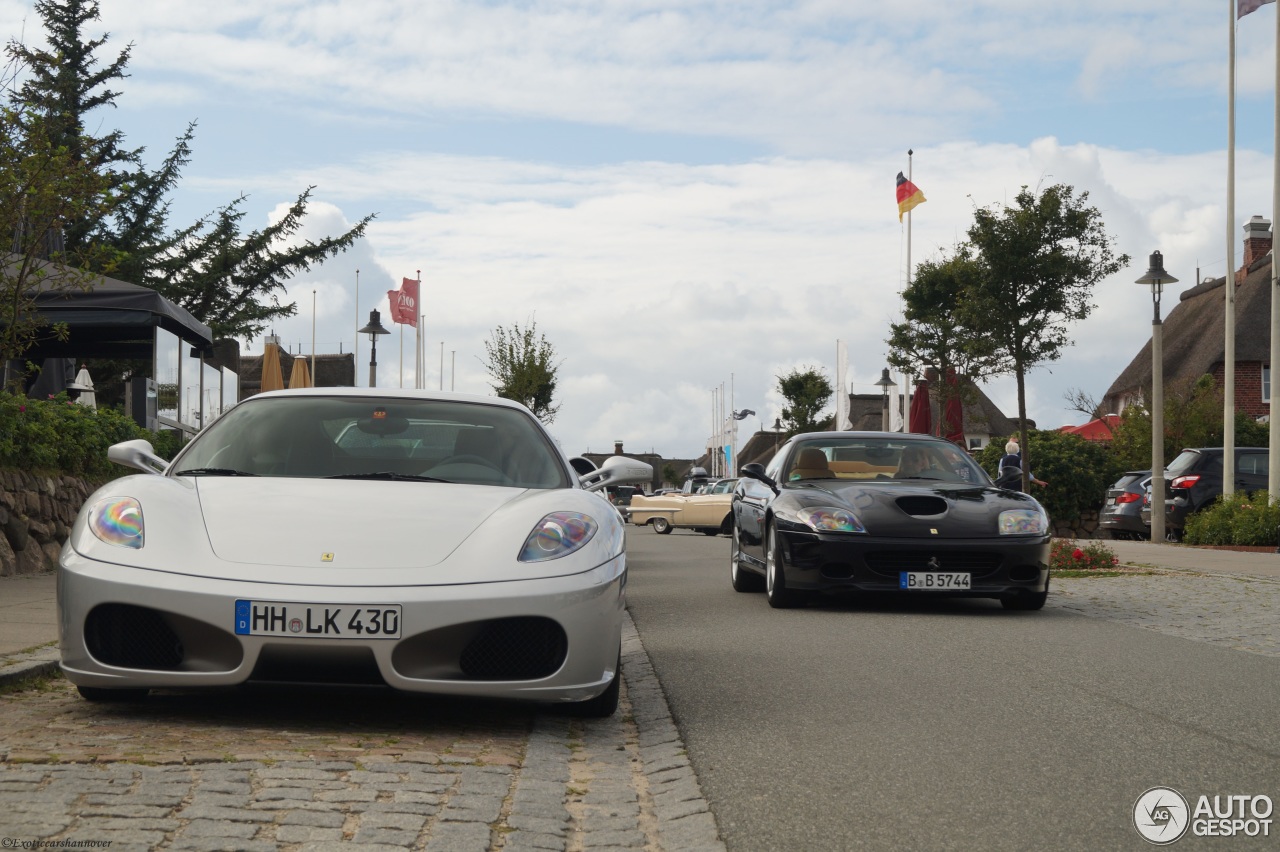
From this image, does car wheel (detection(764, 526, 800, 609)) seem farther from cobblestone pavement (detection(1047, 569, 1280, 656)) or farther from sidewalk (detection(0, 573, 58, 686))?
sidewalk (detection(0, 573, 58, 686))

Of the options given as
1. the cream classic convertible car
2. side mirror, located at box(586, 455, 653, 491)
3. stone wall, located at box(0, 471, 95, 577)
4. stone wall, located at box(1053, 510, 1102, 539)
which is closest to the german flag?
the cream classic convertible car

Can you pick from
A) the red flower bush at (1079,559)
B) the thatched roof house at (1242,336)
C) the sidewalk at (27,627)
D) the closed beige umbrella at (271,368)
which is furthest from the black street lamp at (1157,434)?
the thatched roof house at (1242,336)

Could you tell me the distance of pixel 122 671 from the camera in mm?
5008

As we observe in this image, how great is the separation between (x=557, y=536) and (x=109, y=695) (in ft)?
5.76

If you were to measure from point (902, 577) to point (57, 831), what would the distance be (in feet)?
23.8

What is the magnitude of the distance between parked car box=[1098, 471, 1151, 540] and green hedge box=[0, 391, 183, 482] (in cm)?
1685

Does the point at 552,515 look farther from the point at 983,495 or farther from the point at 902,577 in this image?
the point at 983,495

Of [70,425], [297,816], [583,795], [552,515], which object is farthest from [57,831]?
[70,425]

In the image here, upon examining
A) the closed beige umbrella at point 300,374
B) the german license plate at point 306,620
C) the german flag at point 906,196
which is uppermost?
the german flag at point 906,196

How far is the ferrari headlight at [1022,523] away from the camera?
10.0 m

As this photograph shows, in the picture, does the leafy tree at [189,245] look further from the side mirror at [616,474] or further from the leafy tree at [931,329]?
the side mirror at [616,474]

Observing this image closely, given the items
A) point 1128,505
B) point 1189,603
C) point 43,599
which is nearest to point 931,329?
point 1128,505

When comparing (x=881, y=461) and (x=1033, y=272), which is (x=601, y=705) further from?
(x=1033, y=272)

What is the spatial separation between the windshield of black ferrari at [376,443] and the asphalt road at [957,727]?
1294 mm
